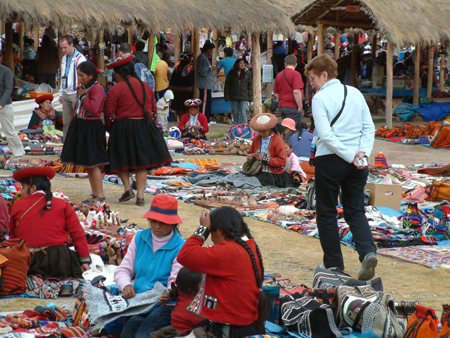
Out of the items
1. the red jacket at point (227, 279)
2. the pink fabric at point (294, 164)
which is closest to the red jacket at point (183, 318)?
the red jacket at point (227, 279)

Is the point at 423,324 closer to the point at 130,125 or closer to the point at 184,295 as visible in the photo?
the point at 184,295

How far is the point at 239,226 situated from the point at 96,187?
177 inches

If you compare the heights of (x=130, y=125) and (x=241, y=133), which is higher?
(x=130, y=125)

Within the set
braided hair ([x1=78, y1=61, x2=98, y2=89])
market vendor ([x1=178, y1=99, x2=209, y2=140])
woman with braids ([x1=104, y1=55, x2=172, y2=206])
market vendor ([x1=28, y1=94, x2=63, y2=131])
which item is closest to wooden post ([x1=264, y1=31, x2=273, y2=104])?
market vendor ([x1=178, y1=99, x2=209, y2=140])

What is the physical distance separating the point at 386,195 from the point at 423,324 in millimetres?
4602

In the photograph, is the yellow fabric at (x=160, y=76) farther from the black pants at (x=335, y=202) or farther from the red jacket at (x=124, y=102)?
the black pants at (x=335, y=202)

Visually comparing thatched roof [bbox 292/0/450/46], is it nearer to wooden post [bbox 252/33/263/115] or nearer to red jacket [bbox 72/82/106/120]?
wooden post [bbox 252/33/263/115]

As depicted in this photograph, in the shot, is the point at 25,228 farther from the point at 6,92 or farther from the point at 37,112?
the point at 37,112

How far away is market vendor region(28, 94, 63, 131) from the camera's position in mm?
12273

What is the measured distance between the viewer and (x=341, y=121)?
4.76 metres

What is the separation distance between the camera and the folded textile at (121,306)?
3539 millimetres

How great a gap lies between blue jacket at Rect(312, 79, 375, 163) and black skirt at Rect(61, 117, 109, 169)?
3268mm

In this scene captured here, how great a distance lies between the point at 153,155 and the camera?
294 inches

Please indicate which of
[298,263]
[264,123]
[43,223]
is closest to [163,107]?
[264,123]
